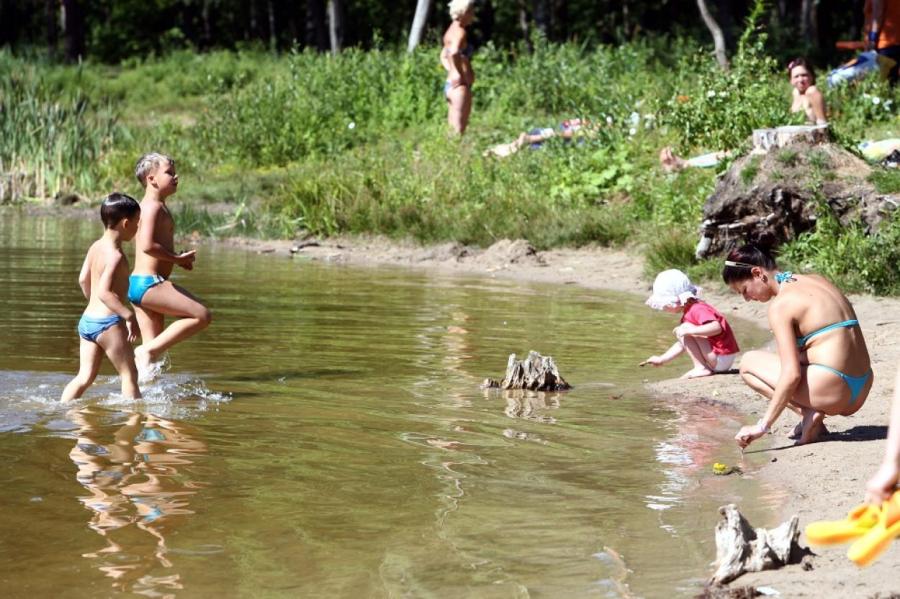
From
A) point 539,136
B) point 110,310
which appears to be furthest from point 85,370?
point 539,136

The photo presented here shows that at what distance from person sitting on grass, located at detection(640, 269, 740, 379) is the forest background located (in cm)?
290

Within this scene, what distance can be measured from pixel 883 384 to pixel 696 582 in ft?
12.1

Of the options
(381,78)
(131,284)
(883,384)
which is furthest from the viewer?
(381,78)

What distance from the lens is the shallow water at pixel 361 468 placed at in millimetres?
4891

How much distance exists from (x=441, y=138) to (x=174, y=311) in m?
10.7

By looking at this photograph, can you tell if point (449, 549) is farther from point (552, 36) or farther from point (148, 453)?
point (552, 36)

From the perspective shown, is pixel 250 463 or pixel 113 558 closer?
pixel 113 558

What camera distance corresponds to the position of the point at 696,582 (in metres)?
4.71

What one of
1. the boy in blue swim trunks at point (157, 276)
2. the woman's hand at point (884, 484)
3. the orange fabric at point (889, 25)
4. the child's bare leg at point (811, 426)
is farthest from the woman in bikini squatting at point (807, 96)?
the woman's hand at point (884, 484)

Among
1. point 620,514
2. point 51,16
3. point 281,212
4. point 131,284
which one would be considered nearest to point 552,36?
point 51,16

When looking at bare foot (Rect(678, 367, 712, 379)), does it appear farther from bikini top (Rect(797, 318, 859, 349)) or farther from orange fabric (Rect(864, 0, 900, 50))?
orange fabric (Rect(864, 0, 900, 50))

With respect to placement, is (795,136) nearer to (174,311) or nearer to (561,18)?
(174,311)

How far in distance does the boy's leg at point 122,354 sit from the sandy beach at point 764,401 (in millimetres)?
3112

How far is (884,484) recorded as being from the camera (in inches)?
149
